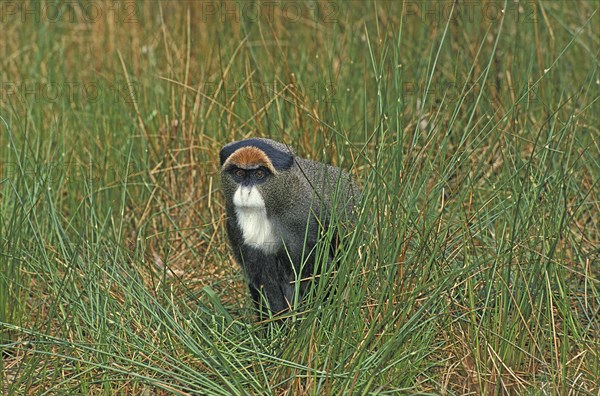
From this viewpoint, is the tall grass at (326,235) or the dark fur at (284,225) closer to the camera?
the tall grass at (326,235)

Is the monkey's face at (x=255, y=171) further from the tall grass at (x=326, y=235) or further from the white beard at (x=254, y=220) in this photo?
the tall grass at (x=326, y=235)

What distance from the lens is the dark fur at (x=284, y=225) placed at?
3432 mm

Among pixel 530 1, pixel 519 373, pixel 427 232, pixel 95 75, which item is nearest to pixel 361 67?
pixel 530 1

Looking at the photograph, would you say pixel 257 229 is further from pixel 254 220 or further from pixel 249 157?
pixel 249 157

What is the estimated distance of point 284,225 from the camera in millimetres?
3502

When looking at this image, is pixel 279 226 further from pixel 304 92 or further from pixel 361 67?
pixel 361 67

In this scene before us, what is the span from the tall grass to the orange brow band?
21 centimetres

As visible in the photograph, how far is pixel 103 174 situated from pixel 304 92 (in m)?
1.09

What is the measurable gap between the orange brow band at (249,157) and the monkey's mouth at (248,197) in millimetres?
95

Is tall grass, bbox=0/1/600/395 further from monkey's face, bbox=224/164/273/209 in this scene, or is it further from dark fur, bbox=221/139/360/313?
monkey's face, bbox=224/164/273/209

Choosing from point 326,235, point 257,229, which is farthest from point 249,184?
point 326,235

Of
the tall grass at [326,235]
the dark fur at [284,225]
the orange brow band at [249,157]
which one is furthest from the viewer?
the dark fur at [284,225]

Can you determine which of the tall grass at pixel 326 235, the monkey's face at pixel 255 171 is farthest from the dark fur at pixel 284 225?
the tall grass at pixel 326 235

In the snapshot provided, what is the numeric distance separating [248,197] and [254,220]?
0.34 feet
